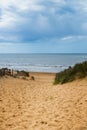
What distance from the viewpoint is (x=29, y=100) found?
12.8m

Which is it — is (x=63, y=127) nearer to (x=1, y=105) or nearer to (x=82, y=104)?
(x=82, y=104)

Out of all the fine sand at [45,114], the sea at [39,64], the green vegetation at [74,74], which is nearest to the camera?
the fine sand at [45,114]

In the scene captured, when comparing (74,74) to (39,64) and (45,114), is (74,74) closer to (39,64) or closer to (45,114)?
(45,114)

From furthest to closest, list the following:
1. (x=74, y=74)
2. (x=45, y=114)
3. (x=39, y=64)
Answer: (x=39, y=64) → (x=74, y=74) → (x=45, y=114)

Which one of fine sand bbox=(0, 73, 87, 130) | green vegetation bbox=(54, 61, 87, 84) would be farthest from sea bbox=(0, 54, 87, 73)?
fine sand bbox=(0, 73, 87, 130)

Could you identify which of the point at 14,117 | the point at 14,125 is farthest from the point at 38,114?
the point at 14,125

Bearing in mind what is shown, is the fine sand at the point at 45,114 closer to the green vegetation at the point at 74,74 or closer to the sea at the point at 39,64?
the green vegetation at the point at 74,74

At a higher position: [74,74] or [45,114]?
[74,74]

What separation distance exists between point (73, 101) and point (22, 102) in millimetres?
2313

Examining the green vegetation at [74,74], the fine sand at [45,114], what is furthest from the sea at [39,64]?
the fine sand at [45,114]

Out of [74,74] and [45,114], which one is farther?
[74,74]

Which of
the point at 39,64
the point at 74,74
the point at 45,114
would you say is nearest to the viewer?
the point at 45,114

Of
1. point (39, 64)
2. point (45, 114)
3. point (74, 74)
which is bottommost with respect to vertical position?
point (39, 64)

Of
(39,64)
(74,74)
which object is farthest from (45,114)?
(39,64)
